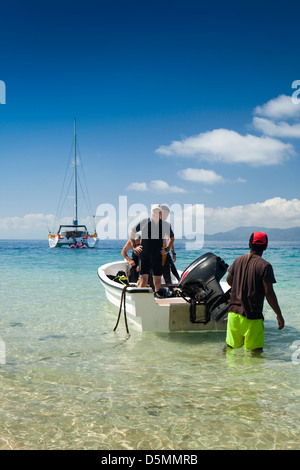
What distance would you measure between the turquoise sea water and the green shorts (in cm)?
39

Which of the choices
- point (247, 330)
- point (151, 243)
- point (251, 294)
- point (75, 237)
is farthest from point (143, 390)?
point (75, 237)

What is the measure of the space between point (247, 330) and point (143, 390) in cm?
164

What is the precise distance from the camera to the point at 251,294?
517cm

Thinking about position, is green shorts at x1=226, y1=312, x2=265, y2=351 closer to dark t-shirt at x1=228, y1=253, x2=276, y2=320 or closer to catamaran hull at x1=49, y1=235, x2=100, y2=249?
dark t-shirt at x1=228, y1=253, x2=276, y2=320

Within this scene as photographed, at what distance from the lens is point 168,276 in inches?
353

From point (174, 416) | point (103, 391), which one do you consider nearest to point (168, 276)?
point (103, 391)

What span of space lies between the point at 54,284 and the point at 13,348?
10.3 m

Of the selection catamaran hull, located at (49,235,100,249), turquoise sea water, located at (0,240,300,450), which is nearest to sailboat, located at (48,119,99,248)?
catamaran hull, located at (49,235,100,249)

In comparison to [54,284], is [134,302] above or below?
above

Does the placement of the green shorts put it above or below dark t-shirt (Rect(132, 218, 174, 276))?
below

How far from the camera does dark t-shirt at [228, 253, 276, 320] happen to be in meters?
5.10

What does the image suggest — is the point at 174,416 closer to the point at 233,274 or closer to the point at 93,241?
the point at 233,274

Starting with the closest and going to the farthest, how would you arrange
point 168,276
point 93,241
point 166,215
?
1. point 166,215
2. point 168,276
3. point 93,241

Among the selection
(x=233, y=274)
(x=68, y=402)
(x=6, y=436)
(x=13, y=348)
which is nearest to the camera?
(x=6, y=436)
